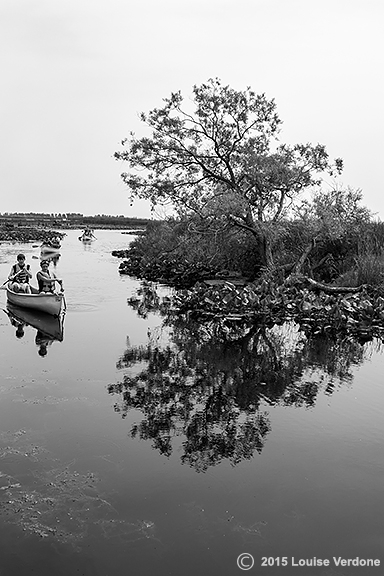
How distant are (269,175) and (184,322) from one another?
979 centimetres

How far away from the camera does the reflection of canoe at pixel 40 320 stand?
1589 cm

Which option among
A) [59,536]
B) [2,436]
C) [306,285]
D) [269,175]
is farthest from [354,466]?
[269,175]

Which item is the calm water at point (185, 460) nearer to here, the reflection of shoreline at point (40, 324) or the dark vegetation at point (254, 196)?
the reflection of shoreline at point (40, 324)

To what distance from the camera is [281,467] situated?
25.0 feet

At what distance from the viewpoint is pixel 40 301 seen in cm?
1778

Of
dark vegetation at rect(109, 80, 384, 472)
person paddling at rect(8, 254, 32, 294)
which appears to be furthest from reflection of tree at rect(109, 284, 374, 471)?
person paddling at rect(8, 254, 32, 294)

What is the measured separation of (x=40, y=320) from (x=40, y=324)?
0.62 m

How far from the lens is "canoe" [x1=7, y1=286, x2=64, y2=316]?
56.8 ft

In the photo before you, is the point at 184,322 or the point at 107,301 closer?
the point at 184,322

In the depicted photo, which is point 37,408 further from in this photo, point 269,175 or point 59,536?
point 269,175

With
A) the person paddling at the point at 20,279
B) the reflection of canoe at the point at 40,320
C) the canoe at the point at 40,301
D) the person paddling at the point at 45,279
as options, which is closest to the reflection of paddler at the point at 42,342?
the reflection of canoe at the point at 40,320

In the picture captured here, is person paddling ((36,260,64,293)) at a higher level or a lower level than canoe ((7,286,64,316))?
higher

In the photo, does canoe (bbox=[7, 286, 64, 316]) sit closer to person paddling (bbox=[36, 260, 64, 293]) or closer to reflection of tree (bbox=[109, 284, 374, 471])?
person paddling (bbox=[36, 260, 64, 293])

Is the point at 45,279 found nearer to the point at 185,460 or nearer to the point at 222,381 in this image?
the point at 222,381
